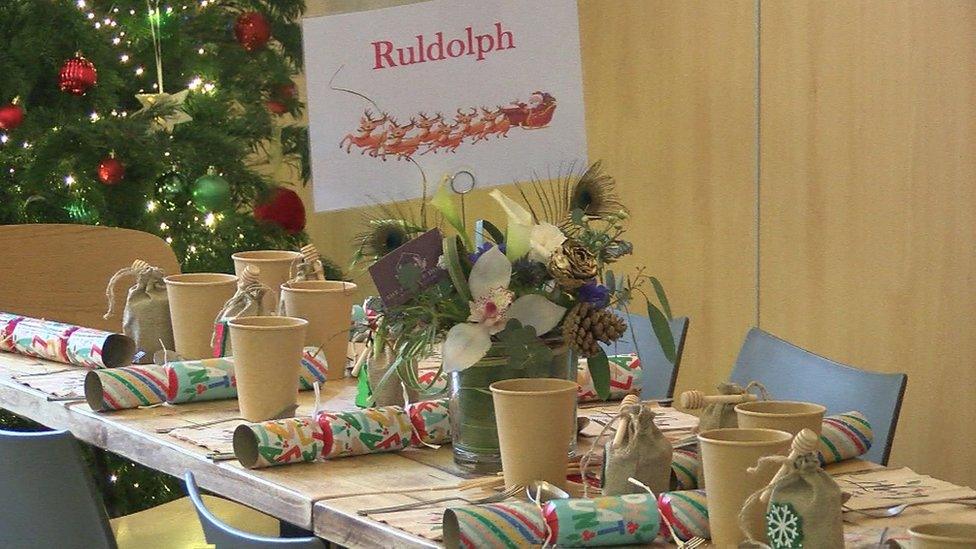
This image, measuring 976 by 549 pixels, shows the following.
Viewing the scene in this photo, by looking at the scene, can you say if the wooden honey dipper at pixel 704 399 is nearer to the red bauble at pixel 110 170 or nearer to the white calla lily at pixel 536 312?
the white calla lily at pixel 536 312

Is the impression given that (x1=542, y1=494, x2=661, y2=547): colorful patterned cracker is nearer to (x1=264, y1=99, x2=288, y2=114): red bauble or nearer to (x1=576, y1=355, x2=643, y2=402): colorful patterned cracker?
(x1=576, y1=355, x2=643, y2=402): colorful patterned cracker

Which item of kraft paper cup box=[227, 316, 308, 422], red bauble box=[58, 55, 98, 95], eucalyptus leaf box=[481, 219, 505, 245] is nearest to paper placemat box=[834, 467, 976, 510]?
eucalyptus leaf box=[481, 219, 505, 245]

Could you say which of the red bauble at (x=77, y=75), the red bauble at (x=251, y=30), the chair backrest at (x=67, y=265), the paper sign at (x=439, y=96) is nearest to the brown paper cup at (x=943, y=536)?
the paper sign at (x=439, y=96)

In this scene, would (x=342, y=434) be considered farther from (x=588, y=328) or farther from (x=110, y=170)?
(x=110, y=170)

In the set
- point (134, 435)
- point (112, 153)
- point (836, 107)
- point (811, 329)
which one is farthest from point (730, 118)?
point (134, 435)

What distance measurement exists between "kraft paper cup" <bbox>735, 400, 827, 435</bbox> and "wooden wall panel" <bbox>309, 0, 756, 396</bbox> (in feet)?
7.78

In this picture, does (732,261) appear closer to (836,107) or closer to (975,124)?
(836,107)

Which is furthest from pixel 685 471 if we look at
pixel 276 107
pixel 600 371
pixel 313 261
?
pixel 276 107

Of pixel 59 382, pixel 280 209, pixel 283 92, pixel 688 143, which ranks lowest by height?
pixel 59 382

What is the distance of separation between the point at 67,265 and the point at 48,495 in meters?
1.25

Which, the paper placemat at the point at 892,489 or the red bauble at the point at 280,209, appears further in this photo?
the red bauble at the point at 280,209

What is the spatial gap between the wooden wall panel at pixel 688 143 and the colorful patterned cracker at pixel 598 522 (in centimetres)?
256

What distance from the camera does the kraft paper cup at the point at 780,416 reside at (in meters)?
1.39

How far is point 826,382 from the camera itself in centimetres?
201
